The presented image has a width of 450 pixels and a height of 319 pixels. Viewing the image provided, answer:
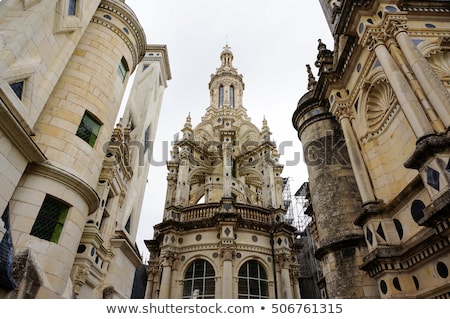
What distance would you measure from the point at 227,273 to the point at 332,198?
10.3 meters

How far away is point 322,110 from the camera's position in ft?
51.8

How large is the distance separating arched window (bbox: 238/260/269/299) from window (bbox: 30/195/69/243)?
14.9 m

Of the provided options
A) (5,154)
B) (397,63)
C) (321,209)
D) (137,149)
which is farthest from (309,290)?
(5,154)

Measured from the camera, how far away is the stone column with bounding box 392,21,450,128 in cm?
782

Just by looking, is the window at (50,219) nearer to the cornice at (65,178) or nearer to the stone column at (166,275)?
the cornice at (65,178)

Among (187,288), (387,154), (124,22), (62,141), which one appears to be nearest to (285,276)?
(187,288)

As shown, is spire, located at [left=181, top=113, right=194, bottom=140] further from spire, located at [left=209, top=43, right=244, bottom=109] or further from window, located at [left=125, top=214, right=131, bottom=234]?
window, located at [left=125, top=214, right=131, bottom=234]

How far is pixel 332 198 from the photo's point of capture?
13484 millimetres

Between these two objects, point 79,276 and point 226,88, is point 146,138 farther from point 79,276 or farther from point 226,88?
point 226,88

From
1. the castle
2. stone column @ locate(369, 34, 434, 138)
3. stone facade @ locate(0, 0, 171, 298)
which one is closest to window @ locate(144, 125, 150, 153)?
the castle

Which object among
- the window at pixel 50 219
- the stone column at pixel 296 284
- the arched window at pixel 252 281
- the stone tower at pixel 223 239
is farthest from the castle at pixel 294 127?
the stone column at pixel 296 284

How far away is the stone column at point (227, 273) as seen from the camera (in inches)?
770

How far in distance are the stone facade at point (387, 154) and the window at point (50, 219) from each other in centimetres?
998
